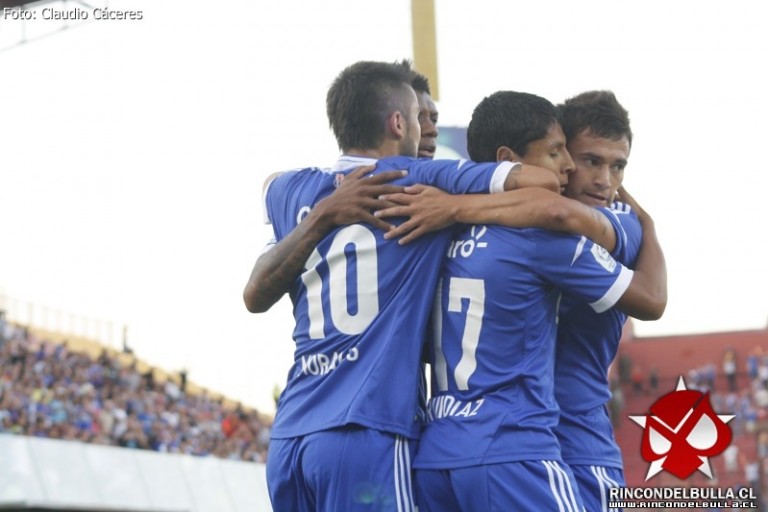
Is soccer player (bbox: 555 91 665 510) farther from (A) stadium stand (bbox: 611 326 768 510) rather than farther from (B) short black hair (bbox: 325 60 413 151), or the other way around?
(A) stadium stand (bbox: 611 326 768 510)

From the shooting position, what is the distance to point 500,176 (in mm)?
4332

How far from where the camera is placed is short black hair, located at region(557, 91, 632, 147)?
4.82 m

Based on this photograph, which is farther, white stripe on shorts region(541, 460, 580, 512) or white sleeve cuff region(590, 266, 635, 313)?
white sleeve cuff region(590, 266, 635, 313)

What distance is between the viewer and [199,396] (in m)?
26.3

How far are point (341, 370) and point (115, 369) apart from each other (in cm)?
1946

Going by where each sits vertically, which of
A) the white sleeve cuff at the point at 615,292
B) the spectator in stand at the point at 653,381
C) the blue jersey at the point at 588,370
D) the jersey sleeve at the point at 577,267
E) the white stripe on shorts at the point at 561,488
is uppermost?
the jersey sleeve at the point at 577,267

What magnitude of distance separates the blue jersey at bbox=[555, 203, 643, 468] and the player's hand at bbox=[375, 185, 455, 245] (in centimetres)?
59

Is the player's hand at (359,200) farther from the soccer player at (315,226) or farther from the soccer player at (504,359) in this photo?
the soccer player at (504,359)

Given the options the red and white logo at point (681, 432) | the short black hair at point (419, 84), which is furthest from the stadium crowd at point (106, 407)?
the red and white logo at point (681, 432)

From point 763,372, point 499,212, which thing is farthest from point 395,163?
point 763,372

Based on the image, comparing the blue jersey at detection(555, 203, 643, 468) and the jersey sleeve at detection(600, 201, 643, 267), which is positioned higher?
the jersey sleeve at detection(600, 201, 643, 267)

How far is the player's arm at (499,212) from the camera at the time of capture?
422 centimetres

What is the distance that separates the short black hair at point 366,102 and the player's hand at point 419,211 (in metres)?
0.32

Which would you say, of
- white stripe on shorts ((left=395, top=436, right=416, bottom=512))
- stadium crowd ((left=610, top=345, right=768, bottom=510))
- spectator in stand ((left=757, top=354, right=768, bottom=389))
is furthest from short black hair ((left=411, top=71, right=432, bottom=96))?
spectator in stand ((left=757, top=354, right=768, bottom=389))
